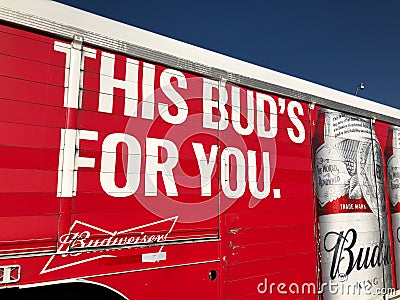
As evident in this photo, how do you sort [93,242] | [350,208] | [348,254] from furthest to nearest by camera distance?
[350,208]
[348,254]
[93,242]

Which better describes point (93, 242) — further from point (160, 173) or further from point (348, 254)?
point (348, 254)

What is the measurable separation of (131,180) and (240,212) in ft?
3.61

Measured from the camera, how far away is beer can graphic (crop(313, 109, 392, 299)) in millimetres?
3820

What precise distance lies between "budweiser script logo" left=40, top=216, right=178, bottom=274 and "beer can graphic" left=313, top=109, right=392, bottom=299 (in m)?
2.07

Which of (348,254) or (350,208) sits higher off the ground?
(350,208)

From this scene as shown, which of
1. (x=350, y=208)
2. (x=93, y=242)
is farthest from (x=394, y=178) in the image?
(x=93, y=242)

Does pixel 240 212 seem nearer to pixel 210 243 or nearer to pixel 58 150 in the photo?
pixel 210 243

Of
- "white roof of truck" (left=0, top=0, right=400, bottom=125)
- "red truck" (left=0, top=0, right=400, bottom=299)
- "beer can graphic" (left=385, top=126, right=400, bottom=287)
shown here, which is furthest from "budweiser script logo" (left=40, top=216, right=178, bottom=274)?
"beer can graphic" (left=385, top=126, right=400, bottom=287)

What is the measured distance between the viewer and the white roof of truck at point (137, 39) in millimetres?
2258

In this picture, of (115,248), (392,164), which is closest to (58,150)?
(115,248)

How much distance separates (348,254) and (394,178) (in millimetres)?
1592

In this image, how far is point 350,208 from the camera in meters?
4.10

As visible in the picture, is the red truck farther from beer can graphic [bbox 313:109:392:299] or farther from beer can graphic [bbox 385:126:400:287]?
beer can graphic [bbox 385:126:400:287]

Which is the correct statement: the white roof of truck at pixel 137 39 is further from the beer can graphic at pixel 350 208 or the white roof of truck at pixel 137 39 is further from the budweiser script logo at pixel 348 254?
the budweiser script logo at pixel 348 254
